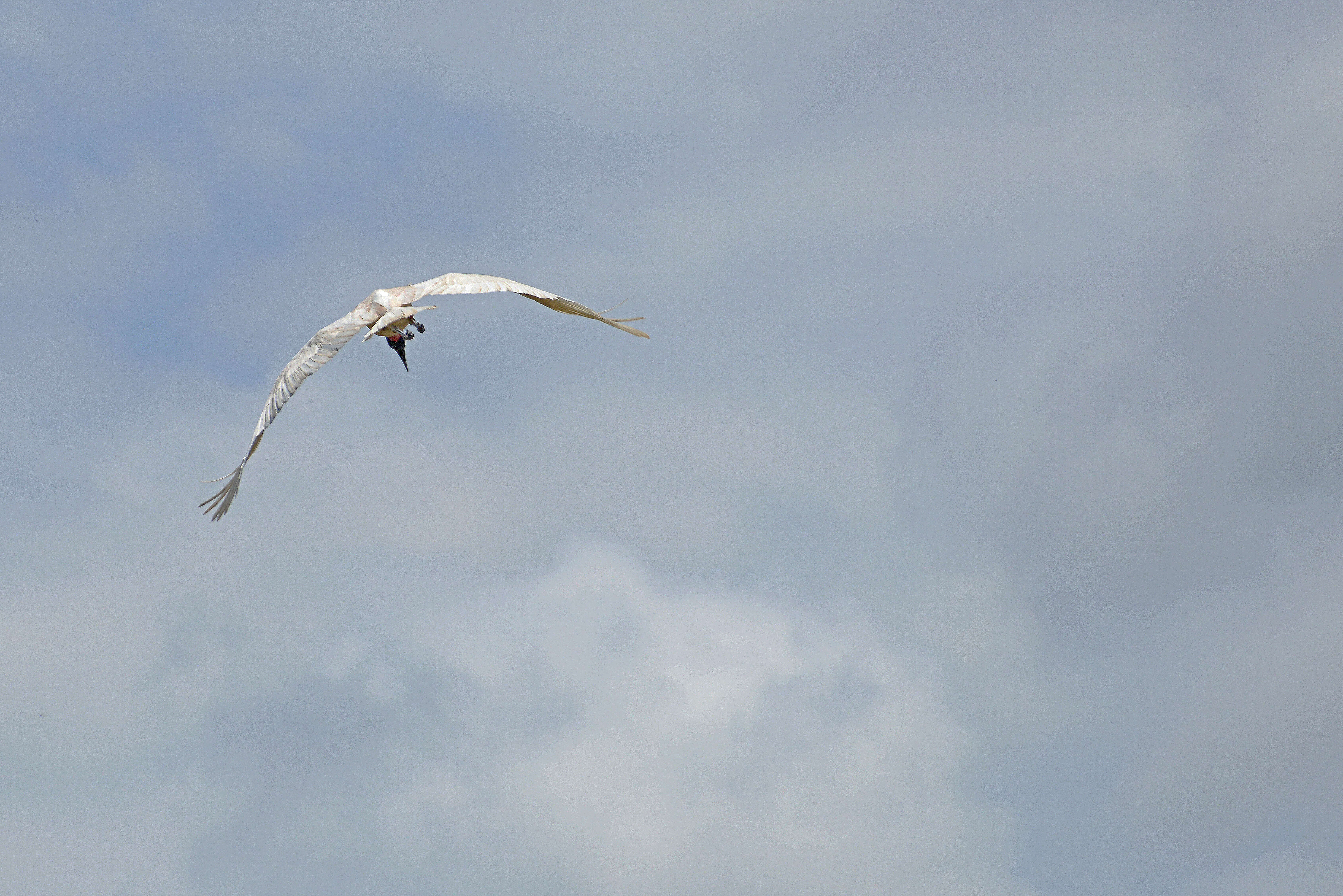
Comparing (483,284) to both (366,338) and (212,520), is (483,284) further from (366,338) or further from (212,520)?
(212,520)

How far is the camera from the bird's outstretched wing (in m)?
61.4

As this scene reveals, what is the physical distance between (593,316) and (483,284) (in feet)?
19.0

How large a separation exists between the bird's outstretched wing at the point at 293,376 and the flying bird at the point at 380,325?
1.0 inches

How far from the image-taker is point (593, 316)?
67625mm

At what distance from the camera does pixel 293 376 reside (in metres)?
62.7

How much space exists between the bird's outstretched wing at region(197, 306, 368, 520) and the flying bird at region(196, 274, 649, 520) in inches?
1.0

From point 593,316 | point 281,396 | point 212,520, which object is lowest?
point 212,520

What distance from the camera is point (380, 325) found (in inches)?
2539

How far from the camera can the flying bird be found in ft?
203

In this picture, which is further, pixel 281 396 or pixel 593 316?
pixel 593 316

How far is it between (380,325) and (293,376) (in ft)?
15.1

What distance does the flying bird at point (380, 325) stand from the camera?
61.9 metres

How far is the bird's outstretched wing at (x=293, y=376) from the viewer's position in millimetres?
61438

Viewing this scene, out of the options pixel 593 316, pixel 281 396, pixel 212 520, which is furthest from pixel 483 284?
pixel 212 520
